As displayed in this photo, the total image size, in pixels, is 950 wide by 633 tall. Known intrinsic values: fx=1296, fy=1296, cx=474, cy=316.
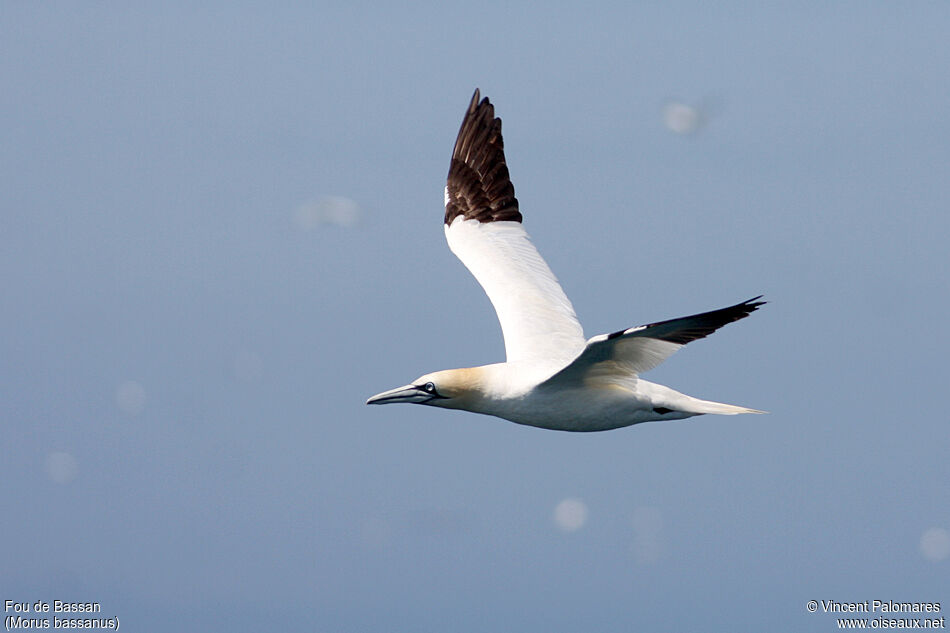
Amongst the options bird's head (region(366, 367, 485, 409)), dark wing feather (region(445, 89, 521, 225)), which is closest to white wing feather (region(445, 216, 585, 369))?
dark wing feather (region(445, 89, 521, 225))

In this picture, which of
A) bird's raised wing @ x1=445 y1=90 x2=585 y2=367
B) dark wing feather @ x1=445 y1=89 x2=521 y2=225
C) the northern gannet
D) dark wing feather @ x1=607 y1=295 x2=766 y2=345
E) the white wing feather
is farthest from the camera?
dark wing feather @ x1=445 y1=89 x2=521 y2=225

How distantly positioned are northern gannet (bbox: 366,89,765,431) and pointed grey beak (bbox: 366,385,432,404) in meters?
0.01

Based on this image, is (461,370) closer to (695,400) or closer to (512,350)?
(512,350)

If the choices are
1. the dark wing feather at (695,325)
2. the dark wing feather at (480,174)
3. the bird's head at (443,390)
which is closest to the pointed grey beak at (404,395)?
the bird's head at (443,390)

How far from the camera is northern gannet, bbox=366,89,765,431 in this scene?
42.8 feet

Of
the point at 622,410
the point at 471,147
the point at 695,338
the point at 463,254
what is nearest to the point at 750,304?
the point at 695,338

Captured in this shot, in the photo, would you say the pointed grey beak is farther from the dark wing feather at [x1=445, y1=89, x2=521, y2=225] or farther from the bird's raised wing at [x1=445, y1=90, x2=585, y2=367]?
the dark wing feather at [x1=445, y1=89, x2=521, y2=225]

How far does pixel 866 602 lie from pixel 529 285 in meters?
5.63

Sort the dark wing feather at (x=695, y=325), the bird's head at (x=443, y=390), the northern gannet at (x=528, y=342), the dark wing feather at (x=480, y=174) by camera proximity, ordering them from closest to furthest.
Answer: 1. the dark wing feather at (x=695, y=325)
2. the northern gannet at (x=528, y=342)
3. the bird's head at (x=443, y=390)
4. the dark wing feather at (x=480, y=174)

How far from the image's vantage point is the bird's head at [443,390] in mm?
14344

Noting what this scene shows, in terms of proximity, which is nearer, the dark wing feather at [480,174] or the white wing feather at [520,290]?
the white wing feather at [520,290]

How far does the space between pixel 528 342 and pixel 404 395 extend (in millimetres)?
1822

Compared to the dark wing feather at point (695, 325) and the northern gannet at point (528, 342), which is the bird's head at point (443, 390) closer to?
the northern gannet at point (528, 342)

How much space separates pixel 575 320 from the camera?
53.1ft
